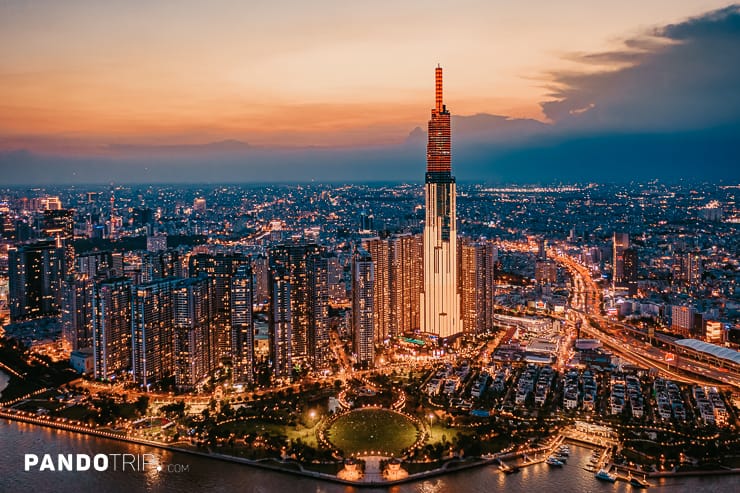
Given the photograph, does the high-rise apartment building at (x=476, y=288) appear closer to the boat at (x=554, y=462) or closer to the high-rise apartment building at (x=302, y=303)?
the high-rise apartment building at (x=302, y=303)

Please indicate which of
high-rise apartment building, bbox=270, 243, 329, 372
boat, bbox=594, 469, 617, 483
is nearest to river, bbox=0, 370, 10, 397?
high-rise apartment building, bbox=270, 243, 329, 372

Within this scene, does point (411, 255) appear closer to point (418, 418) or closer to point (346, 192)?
point (418, 418)

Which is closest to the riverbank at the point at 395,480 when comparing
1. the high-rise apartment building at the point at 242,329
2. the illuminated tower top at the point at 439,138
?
the high-rise apartment building at the point at 242,329

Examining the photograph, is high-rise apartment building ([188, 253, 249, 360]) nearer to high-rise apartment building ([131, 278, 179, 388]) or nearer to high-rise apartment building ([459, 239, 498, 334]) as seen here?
high-rise apartment building ([131, 278, 179, 388])

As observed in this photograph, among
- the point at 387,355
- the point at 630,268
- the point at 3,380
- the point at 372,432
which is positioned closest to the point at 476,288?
the point at 387,355

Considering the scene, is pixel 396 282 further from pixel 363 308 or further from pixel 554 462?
pixel 554 462
